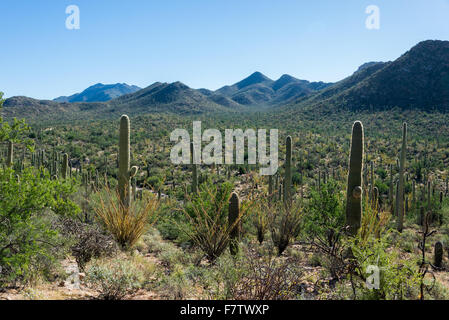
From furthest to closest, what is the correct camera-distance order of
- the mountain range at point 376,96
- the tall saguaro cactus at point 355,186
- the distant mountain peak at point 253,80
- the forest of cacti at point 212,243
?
the distant mountain peak at point 253,80, the mountain range at point 376,96, the tall saguaro cactus at point 355,186, the forest of cacti at point 212,243

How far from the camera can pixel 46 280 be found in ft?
15.8

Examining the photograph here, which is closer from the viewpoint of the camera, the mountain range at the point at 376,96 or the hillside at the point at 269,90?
the mountain range at the point at 376,96

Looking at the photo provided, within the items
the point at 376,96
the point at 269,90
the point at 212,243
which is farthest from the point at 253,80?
the point at 212,243

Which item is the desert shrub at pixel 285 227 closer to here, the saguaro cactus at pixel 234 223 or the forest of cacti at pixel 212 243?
the forest of cacti at pixel 212 243

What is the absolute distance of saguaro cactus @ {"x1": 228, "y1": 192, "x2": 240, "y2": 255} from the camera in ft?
22.0

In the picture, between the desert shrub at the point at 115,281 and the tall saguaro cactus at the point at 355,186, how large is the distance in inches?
181

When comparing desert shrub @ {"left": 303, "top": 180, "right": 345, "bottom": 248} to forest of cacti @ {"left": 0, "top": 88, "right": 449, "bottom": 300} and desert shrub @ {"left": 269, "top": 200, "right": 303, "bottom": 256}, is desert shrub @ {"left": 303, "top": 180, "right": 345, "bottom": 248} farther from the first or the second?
desert shrub @ {"left": 269, "top": 200, "right": 303, "bottom": 256}

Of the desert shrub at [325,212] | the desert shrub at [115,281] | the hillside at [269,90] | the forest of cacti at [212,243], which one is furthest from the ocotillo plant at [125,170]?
the hillside at [269,90]

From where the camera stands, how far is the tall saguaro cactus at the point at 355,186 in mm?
7094

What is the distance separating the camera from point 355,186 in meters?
7.35

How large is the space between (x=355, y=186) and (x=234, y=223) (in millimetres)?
3011
